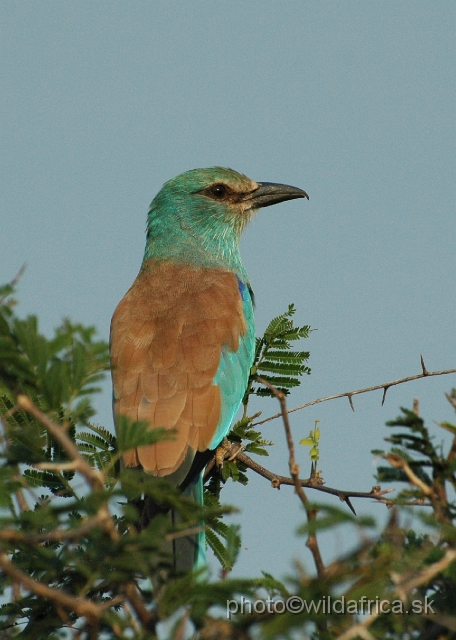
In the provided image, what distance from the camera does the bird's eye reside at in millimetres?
8086

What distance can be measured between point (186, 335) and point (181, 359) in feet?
0.84

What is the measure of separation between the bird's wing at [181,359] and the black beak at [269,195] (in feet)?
5.71

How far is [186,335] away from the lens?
570cm

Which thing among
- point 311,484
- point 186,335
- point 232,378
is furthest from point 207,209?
point 311,484

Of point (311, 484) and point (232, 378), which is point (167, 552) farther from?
point (232, 378)

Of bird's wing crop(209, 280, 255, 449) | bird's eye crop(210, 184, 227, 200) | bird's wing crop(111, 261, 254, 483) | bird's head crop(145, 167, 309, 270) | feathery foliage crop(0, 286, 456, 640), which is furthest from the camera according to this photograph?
bird's eye crop(210, 184, 227, 200)

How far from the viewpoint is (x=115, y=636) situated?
2615 millimetres

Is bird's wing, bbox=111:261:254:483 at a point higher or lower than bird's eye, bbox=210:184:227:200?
lower

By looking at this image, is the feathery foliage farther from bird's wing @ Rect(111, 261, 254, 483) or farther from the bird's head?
the bird's head

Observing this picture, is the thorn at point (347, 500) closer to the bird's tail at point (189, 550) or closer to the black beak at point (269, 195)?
the bird's tail at point (189, 550)

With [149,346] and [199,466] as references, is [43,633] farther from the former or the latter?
[149,346]

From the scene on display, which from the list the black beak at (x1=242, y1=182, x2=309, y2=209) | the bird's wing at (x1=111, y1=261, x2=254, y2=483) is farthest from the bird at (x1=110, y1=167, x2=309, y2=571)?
the black beak at (x1=242, y1=182, x2=309, y2=209)

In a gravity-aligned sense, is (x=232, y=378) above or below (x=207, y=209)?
below

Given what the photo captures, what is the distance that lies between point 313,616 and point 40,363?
1.14 m
